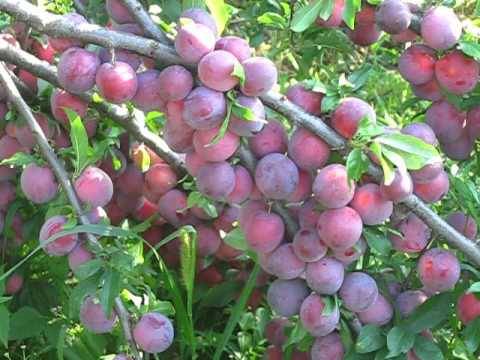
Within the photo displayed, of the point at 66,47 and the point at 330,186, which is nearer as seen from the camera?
the point at 330,186

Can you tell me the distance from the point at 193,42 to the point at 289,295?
1.21 ft

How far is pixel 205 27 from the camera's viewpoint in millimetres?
1031

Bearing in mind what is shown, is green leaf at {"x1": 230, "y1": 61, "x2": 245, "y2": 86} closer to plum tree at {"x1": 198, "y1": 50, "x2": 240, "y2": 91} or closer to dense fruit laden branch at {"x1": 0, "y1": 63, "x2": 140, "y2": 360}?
plum tree at {"x1": 198, "y1": 50, "x2": 240, "y2": 91}

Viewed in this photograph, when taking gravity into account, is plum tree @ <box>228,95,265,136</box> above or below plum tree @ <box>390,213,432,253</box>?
above

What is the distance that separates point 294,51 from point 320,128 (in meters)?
0.51

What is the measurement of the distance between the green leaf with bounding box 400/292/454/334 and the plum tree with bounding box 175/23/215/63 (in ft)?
1.49

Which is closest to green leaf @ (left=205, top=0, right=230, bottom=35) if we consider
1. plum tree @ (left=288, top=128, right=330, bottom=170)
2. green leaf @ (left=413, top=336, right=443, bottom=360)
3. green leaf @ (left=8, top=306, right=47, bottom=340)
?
plum tree @ (left=288, top=128, right=330, bottom=170)

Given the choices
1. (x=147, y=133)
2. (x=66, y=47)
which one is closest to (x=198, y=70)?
(x=66, y=47)

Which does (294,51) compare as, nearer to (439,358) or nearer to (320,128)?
(320,128)

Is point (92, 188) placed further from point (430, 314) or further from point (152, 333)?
point (430, 314)

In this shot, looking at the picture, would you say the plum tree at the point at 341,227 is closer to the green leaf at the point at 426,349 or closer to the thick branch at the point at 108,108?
the green leaf at the point at 426,349

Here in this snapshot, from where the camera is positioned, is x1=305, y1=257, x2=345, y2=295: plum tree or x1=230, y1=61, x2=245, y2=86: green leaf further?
x1=305, y1=257, x2=345, y2=295: plum tree

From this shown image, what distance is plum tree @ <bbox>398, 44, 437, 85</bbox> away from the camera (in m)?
1.15

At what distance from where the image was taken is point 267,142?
1.08 meters
